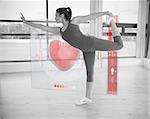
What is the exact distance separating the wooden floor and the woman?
99mm

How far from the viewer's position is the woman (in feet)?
5.23

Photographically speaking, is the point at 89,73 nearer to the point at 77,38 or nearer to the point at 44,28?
the point at 77,38

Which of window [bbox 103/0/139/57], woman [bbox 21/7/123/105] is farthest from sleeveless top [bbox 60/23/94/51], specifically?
window [bbox 103/0/139/57]

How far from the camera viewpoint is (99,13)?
1637 millimetres

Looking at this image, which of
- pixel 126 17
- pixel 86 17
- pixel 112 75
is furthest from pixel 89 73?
pixel 126 17

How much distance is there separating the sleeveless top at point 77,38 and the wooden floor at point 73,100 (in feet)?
0.75

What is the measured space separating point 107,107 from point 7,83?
2.75ft

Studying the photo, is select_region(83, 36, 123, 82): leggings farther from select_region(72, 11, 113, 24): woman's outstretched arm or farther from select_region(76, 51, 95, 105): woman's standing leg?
select_region(72, 11, 113, 24): woman's outstretched arm

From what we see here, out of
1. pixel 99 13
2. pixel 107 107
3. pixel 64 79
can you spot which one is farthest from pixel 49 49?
pixel 107 107

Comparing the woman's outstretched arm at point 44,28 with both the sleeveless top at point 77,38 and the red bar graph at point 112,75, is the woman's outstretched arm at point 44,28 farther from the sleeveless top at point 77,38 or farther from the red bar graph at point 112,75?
the red bar graph at point 112,75

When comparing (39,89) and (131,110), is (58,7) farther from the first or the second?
(131,110)

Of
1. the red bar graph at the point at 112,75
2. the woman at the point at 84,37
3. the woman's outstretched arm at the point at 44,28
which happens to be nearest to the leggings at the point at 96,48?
the woman at the point at 84,37

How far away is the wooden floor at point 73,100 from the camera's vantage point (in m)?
1.54

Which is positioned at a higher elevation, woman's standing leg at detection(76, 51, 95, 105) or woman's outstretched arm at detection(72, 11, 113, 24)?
woman's outstretched arm at detection(72, 11, 113, 24)
